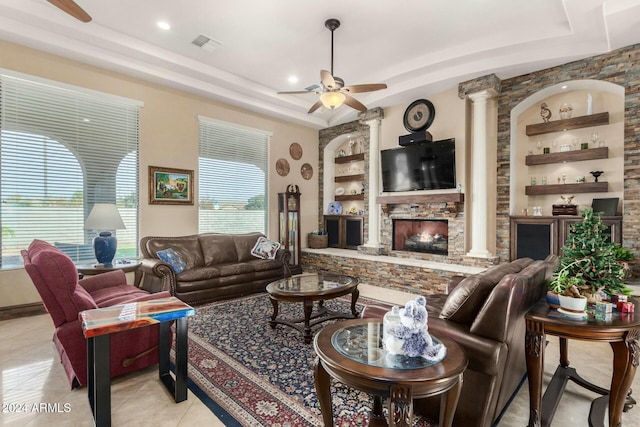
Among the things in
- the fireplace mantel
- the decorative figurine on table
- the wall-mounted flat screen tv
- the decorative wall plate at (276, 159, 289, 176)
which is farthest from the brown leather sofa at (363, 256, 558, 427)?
the decorative wall plate at (276, 159, 289, 176)

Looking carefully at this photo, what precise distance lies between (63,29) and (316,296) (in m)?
4.33

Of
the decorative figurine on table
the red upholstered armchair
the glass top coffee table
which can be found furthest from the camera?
the glass top coffee table

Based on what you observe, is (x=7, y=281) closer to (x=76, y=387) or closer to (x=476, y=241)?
(x=76, y=387)

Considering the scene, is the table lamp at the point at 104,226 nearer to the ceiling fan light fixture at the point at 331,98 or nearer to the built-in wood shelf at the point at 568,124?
the ceiling fan light fixture at the point at 331,98

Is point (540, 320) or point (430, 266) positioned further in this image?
point (430, 266)

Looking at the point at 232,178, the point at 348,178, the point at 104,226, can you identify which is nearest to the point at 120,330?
the point at 104,226

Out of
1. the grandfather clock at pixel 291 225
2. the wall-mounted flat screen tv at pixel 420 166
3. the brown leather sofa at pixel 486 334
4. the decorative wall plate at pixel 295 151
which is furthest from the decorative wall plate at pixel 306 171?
the brown leather sofa at pixel 486 334

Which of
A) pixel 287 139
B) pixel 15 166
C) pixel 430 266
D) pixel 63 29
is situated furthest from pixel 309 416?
pixel 287 139

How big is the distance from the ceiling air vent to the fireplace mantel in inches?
144

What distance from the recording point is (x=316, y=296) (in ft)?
9.81

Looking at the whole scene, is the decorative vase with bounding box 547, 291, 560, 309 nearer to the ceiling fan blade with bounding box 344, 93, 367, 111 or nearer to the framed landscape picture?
the ceiling fan blade with bounding box 344, 93, 367, 111

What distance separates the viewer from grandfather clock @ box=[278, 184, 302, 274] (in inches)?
245

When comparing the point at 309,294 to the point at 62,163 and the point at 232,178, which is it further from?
the point at 62,163

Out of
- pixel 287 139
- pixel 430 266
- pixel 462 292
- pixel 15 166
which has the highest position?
pixel 287 139
